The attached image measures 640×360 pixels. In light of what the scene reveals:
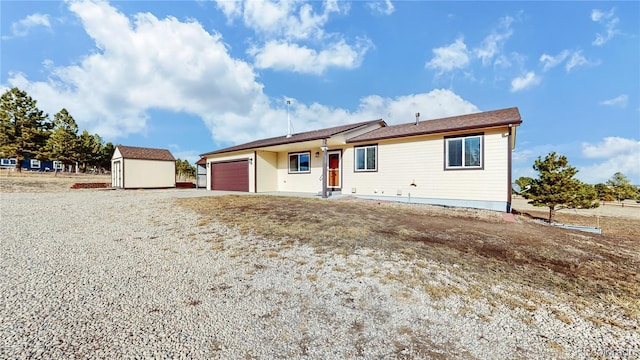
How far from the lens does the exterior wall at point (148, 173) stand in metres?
22.8

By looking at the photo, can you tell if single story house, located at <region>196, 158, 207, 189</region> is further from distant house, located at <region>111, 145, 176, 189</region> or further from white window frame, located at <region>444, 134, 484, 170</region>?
white window frame, located at <region>444, 134, 484, 170</region>

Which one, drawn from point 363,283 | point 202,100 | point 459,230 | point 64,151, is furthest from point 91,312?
point 64,151

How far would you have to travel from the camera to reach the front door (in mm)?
14516

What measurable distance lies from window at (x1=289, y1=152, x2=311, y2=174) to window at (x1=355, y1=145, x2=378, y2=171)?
11.7ft

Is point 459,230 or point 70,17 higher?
point 70,17

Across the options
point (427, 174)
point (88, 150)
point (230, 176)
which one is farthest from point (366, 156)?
point (88, 150)

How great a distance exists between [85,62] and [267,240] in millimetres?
14936

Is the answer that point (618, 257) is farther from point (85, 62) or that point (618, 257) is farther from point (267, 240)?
point (85, 62)

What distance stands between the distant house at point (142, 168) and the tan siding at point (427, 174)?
20.4m

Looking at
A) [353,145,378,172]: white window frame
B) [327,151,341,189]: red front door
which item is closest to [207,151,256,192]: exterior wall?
[327,151,341,189]: red front door

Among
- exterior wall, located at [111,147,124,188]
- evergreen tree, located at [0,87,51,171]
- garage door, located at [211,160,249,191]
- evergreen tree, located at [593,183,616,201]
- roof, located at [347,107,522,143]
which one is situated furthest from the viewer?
evergreen tree, located at [0,87,51,171]

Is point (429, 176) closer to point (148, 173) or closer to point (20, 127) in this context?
point (148, 173)

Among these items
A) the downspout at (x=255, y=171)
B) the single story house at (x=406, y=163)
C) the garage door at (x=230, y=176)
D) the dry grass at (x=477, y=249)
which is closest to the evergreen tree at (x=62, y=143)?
the garage door at (x=230, y=176)

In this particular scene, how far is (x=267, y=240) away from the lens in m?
5.44
